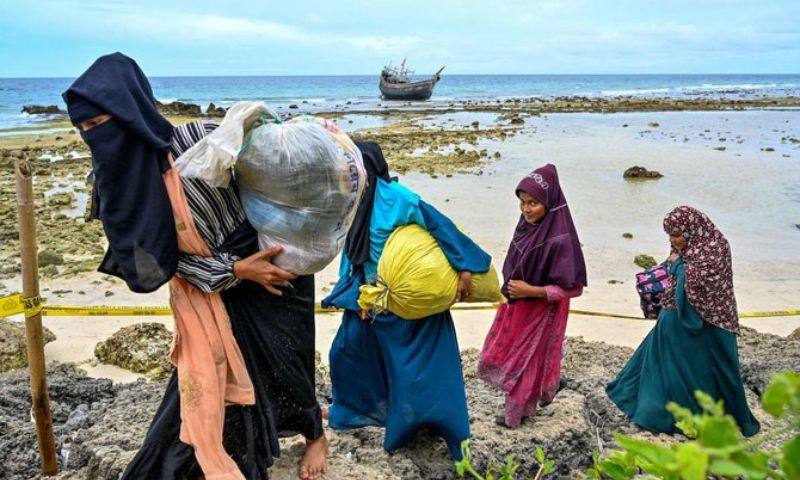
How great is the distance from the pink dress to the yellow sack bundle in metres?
0.60

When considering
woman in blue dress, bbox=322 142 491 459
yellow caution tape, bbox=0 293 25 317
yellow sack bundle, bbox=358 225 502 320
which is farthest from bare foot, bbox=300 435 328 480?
yellow caution tape, bbox=0 293 25 317

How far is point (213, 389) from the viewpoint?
223 cm

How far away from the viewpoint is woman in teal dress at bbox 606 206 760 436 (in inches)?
136

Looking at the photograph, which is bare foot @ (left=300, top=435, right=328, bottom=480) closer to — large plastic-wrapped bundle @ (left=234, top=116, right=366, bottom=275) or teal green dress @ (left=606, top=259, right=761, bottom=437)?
large plastic-wrapped bundle @ (left=234, top=116, right=366, bottom=275)

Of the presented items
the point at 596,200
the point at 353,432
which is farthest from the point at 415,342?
the point at 596,200

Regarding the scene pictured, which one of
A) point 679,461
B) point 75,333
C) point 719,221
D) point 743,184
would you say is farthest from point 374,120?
point 679,461

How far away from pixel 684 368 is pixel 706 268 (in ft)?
1.85

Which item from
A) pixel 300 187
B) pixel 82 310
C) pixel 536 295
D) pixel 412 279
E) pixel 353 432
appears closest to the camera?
pixel 300 187

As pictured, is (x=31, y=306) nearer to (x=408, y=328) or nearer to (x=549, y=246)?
(x=408, y=328)

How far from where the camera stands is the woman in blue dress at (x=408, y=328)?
299 cm

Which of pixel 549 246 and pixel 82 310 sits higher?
pixel 549 246

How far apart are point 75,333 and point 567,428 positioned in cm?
420

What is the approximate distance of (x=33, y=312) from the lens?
262cm

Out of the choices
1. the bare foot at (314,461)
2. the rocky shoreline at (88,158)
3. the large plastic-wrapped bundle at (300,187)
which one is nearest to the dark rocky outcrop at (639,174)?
the rocky shoreline at (88,158)
